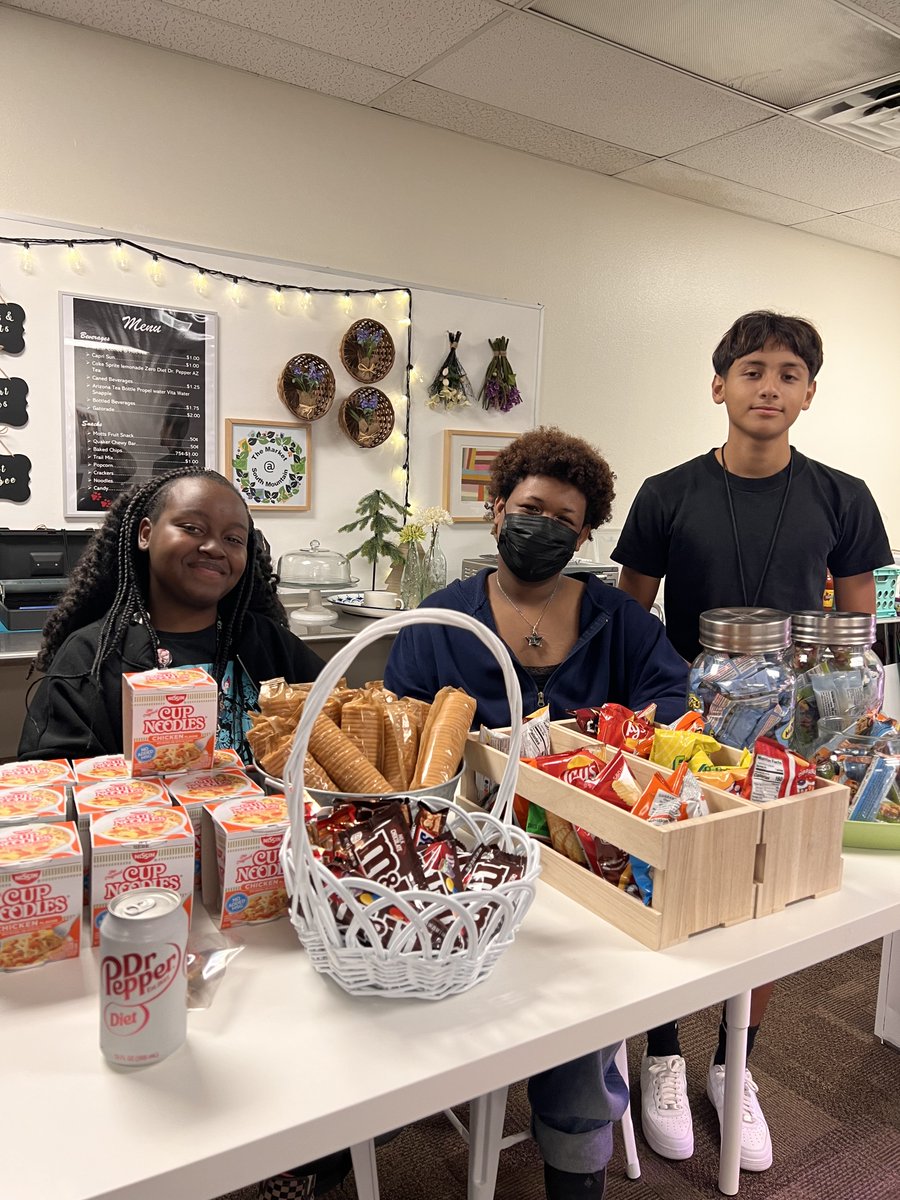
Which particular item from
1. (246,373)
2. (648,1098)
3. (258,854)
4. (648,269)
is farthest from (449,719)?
(648,269)

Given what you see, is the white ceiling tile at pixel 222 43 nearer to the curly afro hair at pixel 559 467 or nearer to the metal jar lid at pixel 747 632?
the curly afro hair at pixel 559 467

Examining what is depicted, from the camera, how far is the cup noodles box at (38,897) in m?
0.90

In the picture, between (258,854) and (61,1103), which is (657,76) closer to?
(258,854)

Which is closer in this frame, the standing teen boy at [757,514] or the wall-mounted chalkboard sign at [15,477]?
the standing teen boy at [757,514]

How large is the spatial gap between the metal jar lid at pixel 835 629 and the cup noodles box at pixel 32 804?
1.18 m

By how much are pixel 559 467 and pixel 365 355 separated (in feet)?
5.85

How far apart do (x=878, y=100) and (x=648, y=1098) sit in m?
3.30

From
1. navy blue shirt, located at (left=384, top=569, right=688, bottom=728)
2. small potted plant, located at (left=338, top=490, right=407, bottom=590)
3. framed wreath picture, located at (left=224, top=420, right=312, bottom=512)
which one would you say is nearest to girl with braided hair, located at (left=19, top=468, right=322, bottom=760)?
navy blue shirt, located at (left=384, top=569, right=688, bottom=728)

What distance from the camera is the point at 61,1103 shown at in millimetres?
739

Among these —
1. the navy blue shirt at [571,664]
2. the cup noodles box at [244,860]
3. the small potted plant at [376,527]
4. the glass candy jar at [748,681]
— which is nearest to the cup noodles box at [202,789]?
the cup noodles box at [244,860]

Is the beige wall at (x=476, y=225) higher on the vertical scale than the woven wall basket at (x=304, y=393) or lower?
higher

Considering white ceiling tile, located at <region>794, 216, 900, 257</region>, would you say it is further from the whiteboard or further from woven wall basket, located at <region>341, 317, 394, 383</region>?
woven wall basket, located at <region>341, 317, 394, 383</region>

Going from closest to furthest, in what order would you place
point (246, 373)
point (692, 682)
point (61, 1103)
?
point (61, 1103), point (692, 682), point (246, 373)

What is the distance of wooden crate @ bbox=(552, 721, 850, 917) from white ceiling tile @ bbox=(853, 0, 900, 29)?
2508 millimetres
